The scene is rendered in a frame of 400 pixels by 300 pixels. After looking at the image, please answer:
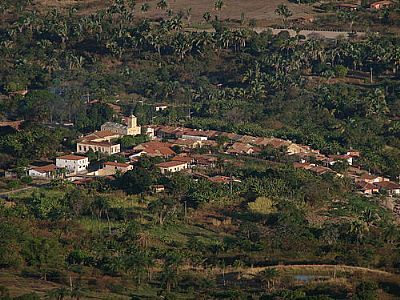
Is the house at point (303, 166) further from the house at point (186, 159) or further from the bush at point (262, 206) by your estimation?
the bush at point (262, 206)

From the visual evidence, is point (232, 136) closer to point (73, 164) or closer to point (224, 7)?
point (73, 164)

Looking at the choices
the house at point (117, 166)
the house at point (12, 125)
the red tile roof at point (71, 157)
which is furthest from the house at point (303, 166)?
the house at point (12, 125)

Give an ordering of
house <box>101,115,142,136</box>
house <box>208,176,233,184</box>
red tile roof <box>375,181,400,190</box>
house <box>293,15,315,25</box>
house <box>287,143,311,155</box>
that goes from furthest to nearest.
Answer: house <box>293,15,315,25</box> → house <box>101,115,142,136</box> → house <box>287,143,311,155</box> → red tile roof <box>375,181,400,190</box> → house <box>208,176,233,184</box>

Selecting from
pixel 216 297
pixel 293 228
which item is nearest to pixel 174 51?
pixel 293 228

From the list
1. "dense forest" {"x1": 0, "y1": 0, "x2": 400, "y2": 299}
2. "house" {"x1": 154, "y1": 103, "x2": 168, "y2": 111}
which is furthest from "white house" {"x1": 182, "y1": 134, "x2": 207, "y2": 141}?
"house" {"x1": 154, "y1": 103, "x2": 168, "y2": 111}

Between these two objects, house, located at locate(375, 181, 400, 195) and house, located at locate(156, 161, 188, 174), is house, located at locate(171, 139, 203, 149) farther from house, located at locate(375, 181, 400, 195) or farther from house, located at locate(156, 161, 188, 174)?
house, located at locate(375, 181, 400, 195)
